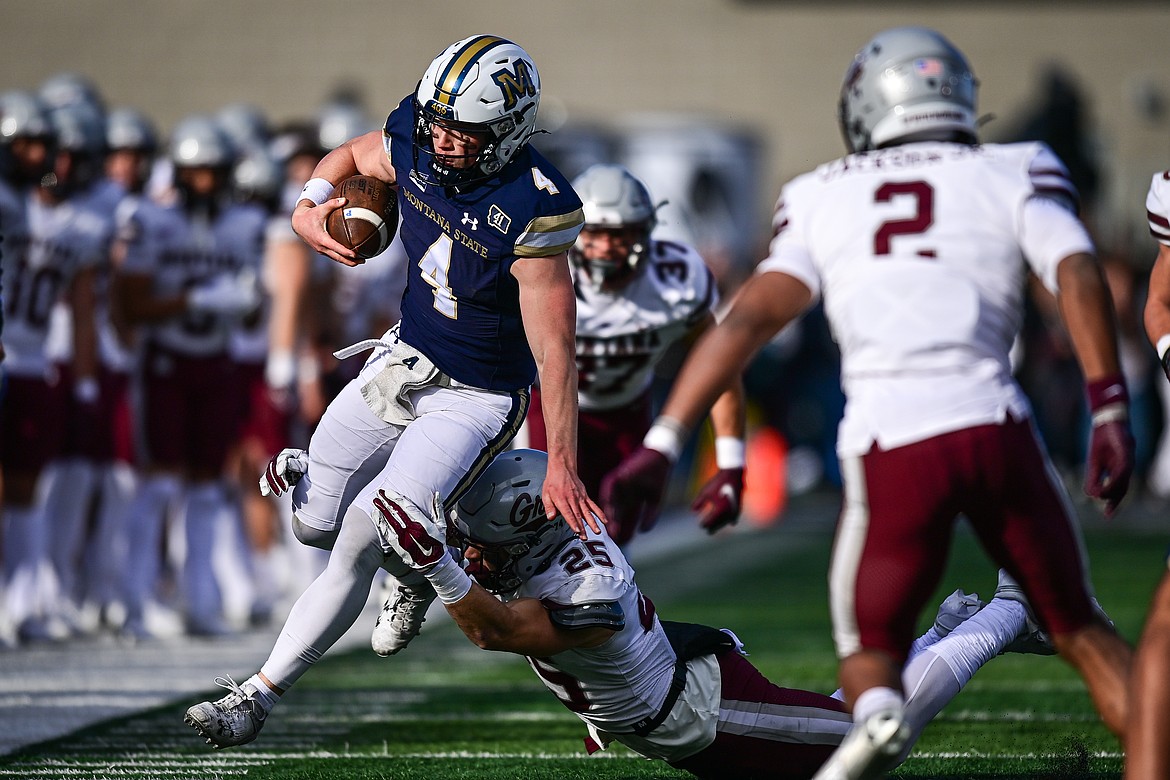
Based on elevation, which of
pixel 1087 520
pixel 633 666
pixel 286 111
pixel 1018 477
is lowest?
pixel 1087 520

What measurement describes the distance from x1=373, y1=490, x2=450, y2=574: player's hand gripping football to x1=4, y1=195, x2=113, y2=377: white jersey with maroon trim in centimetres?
377

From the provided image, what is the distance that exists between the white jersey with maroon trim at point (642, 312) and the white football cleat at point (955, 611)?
1.56 metres

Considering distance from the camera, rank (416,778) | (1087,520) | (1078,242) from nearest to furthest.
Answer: (1078,242) → (416,778) → (1087,520)

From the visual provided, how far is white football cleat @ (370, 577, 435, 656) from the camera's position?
4133mm

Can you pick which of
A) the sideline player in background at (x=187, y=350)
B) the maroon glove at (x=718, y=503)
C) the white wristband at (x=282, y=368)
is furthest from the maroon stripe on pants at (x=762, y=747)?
the sideline player in background at (x=187, y=350)

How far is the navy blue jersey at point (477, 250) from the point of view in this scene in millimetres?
4102

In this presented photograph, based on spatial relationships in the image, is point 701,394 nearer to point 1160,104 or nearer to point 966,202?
point 966,202

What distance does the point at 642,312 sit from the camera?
17.9 feet

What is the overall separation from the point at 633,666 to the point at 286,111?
19.7 metres

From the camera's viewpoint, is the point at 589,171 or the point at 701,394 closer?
the point at 701,394

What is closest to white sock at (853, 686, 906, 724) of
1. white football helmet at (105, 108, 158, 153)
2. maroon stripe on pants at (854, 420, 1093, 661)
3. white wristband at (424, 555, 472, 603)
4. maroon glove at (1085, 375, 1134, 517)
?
maroon stripe on pants at (854, 420, 1093, 661)

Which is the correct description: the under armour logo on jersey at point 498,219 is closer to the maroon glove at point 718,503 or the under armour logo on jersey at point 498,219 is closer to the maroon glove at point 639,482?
the maroon glove at point 718,503

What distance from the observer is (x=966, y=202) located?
331 centimetres

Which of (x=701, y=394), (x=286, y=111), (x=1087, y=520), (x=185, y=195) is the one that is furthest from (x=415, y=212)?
(x=286, y=111)
